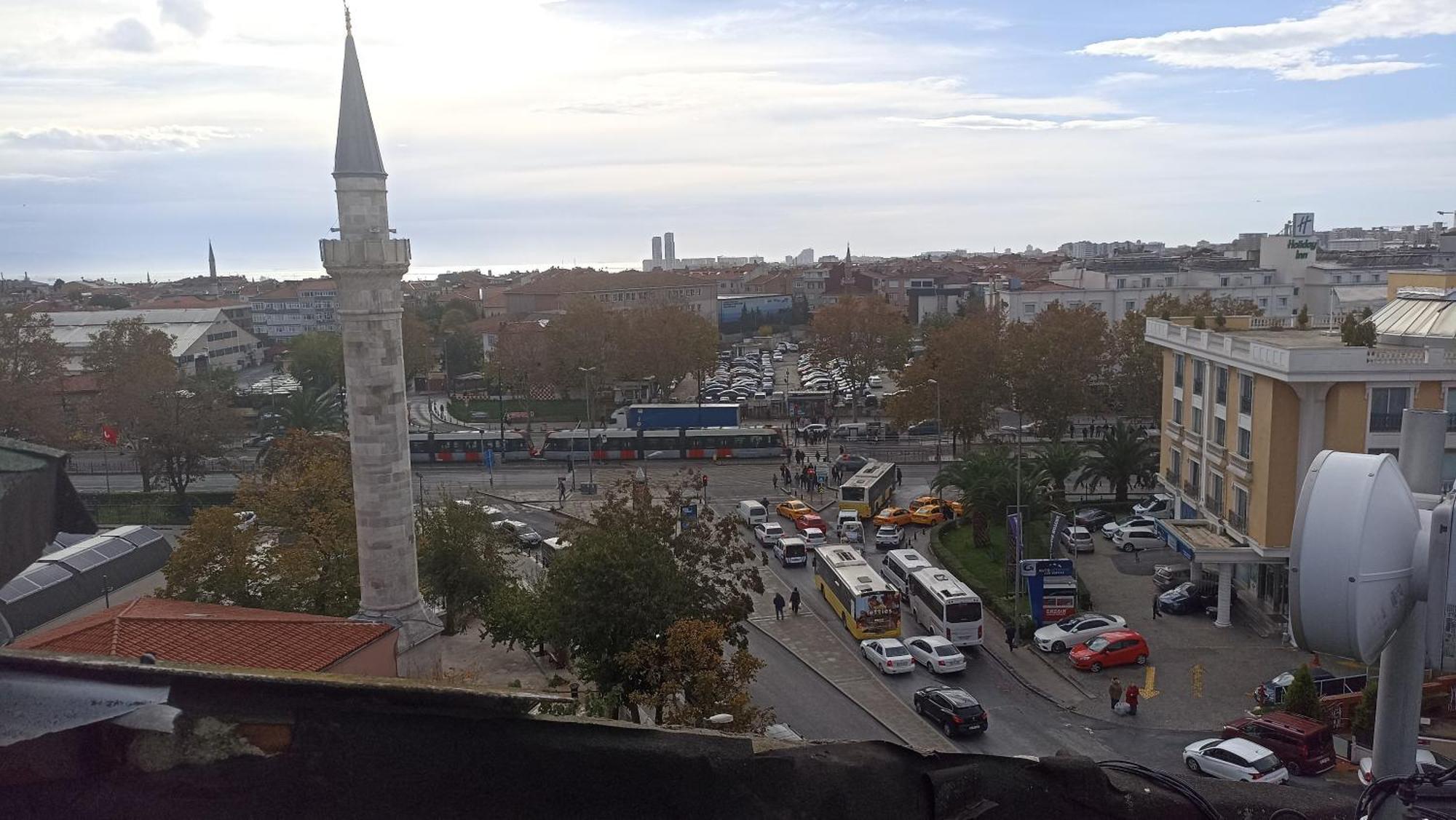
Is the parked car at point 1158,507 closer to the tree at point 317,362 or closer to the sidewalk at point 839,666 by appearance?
the sidewalk at point 839,666

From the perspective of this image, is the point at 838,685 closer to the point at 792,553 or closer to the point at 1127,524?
the point at 792,553

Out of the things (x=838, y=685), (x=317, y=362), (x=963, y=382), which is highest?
(x=963, y=382)

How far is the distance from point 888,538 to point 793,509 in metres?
4.20

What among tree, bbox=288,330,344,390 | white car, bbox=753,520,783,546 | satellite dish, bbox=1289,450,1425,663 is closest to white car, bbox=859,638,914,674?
white car, bbox=753,520,783,546

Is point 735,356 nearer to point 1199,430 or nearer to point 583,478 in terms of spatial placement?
point 583,478

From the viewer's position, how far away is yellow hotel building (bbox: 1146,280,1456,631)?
A: 67.8 feet

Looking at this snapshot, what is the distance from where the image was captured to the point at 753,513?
32656mm

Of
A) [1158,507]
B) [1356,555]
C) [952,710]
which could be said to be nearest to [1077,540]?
[1158,507]

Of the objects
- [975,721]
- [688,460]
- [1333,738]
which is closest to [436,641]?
[975,721]

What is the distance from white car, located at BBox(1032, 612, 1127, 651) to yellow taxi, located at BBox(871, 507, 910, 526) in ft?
34.2

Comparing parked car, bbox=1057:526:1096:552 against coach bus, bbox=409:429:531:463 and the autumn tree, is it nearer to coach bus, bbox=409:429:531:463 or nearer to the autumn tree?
the autumn tree

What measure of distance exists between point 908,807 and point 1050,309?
1719 inches

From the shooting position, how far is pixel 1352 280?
194ft

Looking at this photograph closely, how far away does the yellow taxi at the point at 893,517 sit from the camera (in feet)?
106
